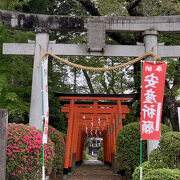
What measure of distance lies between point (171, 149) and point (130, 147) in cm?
343

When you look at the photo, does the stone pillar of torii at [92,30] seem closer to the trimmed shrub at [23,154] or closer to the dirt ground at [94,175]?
the trimmed shrub at [23,154]

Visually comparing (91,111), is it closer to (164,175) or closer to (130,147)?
(130,147)

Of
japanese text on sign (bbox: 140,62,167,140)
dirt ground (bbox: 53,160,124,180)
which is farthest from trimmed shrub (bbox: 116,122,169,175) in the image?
japanese text on sign (bbox: 140,62,167,140)

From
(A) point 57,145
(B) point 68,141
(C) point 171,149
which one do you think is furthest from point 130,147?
(B) point 68,141

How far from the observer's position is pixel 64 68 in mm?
20484

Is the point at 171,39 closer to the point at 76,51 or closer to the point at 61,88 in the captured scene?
the point at 76,51

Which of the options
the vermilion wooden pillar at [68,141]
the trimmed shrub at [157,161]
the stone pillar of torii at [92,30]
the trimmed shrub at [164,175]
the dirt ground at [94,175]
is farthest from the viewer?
the dirt ground at [94,175]

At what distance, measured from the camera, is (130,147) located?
9461 millimetres

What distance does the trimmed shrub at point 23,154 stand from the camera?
6508mm

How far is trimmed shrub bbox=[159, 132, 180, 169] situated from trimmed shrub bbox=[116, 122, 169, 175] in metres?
3.04

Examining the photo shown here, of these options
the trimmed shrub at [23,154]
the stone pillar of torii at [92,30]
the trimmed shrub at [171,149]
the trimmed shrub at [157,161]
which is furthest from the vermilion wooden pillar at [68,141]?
the trimmed shrub at [171,149]

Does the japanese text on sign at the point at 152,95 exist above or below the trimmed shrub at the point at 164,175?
above

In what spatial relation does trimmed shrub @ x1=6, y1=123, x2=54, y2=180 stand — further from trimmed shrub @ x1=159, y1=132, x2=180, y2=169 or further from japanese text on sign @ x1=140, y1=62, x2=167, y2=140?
trimmed shrub @ x1=159, y1=132, x2=180, y2=169

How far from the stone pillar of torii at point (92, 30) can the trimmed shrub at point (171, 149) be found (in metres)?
4.41
